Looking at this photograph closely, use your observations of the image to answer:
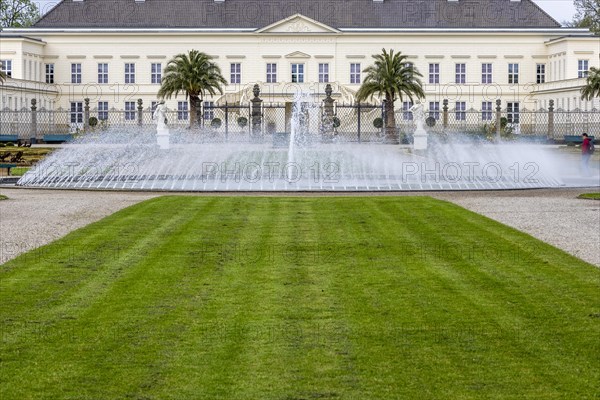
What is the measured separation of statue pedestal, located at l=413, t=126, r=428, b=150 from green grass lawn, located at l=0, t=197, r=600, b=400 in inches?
1140

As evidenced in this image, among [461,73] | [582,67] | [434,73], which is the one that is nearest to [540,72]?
[582,67]

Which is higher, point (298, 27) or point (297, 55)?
point (298, 27)

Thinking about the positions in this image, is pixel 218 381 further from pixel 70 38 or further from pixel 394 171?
pixel 70 38

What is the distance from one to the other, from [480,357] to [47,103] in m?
85.0

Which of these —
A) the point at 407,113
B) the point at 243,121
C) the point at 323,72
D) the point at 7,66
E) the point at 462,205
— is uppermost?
the point at 7,66

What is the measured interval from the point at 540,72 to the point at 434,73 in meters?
8.72

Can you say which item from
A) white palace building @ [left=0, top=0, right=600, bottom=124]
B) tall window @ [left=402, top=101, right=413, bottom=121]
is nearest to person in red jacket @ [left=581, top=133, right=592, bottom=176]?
tall window @ [left=402, top=101, right=413, bottom=121]

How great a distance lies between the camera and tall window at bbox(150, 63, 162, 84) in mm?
93562

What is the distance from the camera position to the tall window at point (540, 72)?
9425 centimetres

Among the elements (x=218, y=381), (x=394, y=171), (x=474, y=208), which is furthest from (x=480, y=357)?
(x=394, y=171)

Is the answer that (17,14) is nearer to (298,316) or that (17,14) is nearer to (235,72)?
(235,72)

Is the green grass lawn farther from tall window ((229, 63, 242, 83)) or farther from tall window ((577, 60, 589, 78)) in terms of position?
tall window ((229, 63, 242, 83))

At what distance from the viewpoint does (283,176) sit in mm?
32750

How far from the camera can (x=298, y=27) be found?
304 feet
